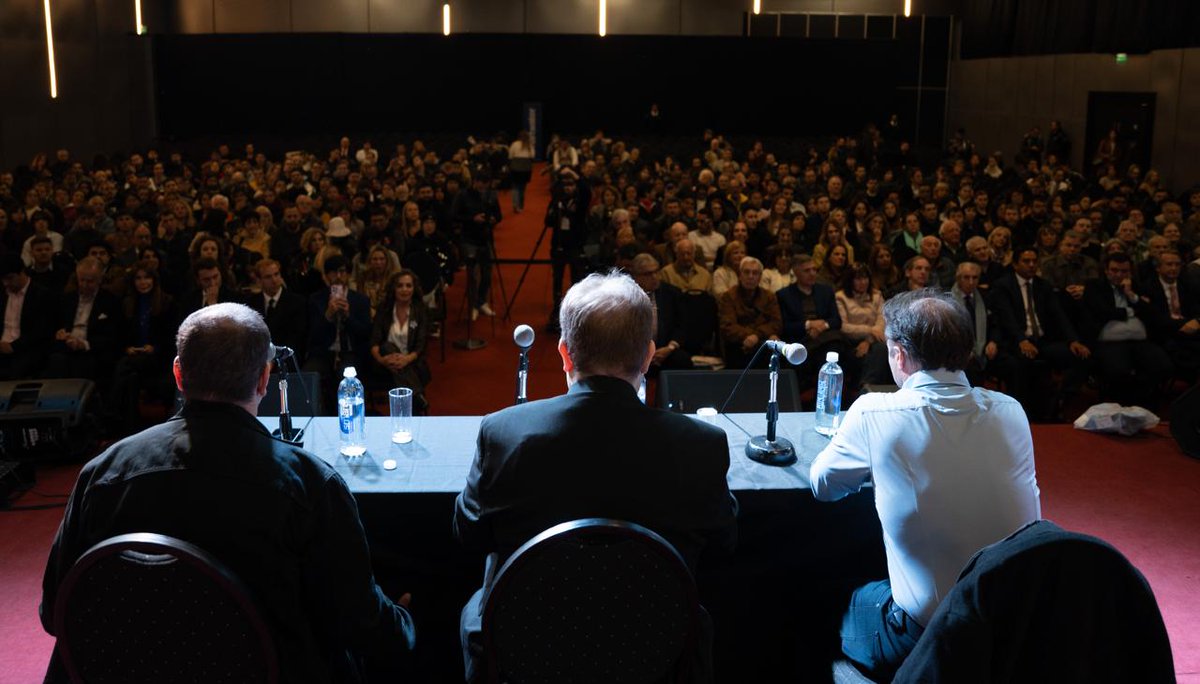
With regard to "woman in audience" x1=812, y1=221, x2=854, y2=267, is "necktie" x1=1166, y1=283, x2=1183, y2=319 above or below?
below

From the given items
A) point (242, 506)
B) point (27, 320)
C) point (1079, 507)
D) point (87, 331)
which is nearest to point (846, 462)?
point (242, 506)

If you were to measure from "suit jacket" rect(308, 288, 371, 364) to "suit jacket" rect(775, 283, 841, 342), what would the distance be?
2470mm

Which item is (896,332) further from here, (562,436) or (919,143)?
(919,143)

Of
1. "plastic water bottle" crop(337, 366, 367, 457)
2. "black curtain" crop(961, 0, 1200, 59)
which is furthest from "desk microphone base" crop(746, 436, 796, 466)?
"black curtain" crop(961, 0, 1200, 59)

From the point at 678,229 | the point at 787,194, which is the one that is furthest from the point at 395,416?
the point at 787,194

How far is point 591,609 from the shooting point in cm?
193

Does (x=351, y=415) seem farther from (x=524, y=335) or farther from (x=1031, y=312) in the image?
(x=1031, y=312)

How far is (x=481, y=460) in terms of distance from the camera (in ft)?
7.26

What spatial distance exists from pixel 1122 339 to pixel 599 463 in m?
5.55

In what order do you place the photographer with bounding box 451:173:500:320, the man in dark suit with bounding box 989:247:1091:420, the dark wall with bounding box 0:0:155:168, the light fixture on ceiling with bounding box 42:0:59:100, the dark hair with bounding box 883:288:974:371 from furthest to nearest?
1. the light fixture on ceiling with bounding box 42:0:59:100
2. the dark wall with bounding box 0:0:155:168
3. the photographer with bounding box 451:173:500:320
4. the man in dark suit with bounding box 989:247:1091:420
5. the dark hair with bounding box 883:288:974:371

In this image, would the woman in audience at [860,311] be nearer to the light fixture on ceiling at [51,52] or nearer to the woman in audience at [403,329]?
the woman in audience at [403,329]

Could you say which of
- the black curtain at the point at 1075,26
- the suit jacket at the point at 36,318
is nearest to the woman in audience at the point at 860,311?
the suit jacket at the point at 36,318

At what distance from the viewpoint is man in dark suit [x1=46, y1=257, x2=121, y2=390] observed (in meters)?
6.16

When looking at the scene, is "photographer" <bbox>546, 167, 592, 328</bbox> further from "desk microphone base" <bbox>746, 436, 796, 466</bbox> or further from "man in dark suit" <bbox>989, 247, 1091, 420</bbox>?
"desk microphone base" <bbox>746, 436, 796, 466</bbox>
